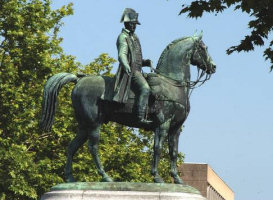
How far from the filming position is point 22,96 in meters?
36.8

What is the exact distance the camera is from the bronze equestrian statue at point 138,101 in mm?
21156

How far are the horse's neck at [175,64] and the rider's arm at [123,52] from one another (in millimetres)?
792

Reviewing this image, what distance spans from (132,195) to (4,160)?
16453 mm

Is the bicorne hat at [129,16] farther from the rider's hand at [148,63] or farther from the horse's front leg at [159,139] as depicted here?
the horse's front leg at [159,139]

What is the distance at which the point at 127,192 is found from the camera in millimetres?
20062

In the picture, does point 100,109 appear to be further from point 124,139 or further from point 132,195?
point 124,139

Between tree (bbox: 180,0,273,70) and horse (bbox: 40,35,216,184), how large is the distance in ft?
6.04

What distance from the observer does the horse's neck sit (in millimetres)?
21547

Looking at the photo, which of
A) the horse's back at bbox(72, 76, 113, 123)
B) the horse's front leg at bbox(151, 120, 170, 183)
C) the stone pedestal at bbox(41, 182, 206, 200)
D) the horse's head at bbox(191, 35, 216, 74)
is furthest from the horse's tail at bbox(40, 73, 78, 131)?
the horse's head at bbox(191, 35, 216, 74)

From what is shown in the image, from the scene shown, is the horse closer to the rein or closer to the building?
the rein

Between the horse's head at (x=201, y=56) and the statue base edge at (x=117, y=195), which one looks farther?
the horse's head at (x=201, y=56)

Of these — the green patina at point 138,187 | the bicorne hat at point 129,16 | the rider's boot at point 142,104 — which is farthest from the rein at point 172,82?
the green patina at point 138,187

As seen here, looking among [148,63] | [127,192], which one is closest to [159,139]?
[127,192]

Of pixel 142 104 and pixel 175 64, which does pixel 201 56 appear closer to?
pixel 175 64
